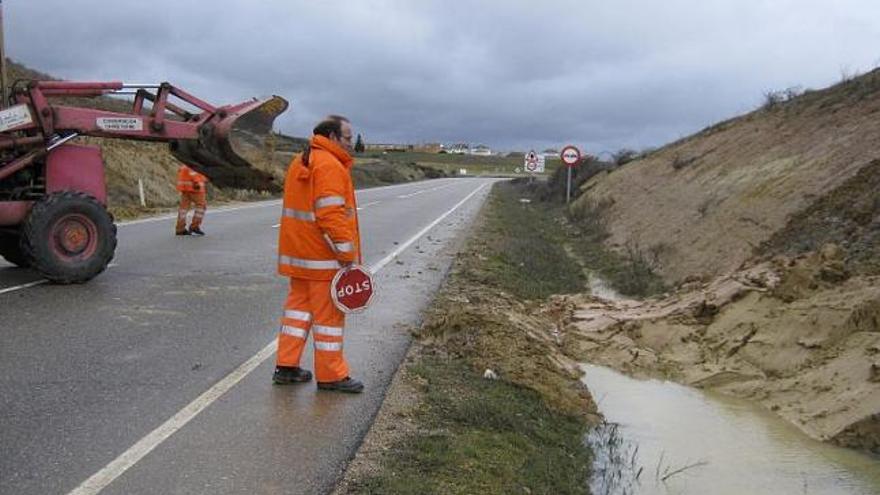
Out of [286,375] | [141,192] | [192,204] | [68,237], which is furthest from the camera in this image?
[141,192]

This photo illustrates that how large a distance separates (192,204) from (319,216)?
12.2 m

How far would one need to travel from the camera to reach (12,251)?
1087 cm

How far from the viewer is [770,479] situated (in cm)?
548

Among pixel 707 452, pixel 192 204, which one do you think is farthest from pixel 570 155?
pixel 707 452

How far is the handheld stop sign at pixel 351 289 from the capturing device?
5.79 m

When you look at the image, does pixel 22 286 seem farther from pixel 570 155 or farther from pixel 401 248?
pixel 570 155

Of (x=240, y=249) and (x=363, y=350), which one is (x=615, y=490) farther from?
(x=240, y=249)

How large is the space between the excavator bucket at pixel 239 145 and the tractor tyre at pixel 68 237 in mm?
1466

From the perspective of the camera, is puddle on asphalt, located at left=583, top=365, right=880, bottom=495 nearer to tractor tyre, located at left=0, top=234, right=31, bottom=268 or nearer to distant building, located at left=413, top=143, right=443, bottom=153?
tractor tyre, located at left=0, top=234, right=31, bottom=268

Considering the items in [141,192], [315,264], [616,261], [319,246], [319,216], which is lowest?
[616,261]

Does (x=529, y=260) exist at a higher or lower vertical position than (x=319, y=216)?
lower

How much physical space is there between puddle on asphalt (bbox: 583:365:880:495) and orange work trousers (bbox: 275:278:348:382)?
6.15 ft

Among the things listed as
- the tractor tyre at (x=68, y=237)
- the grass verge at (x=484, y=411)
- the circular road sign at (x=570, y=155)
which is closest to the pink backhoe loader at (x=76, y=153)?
the tractor tyre at (x=68, y=237)

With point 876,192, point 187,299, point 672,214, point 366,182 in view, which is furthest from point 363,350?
point 366,182
